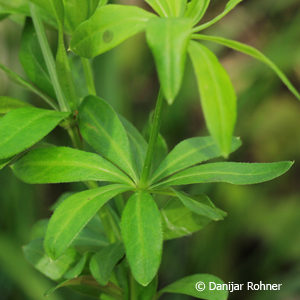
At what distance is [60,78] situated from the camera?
20.9 inches

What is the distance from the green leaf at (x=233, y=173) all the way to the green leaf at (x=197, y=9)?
0.50 feet

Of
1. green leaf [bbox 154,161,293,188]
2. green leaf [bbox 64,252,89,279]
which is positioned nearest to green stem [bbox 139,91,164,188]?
green leaf [bbox 154,161,293,188]

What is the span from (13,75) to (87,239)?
221mm

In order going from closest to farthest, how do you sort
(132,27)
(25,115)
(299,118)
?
1. (132,27)
2. (25,115)
3. (299,118)

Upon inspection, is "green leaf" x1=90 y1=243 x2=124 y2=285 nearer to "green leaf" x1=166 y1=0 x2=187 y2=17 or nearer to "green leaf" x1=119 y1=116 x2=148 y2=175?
"green leaf" x1=119 y1=116 x2=148 y2=175

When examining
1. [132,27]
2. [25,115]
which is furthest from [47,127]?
[132,27]

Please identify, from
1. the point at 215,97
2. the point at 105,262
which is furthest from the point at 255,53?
the point at 105,262

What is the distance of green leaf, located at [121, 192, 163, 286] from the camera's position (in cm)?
44

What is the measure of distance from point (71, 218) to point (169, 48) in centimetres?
20

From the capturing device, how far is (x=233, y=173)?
52 cm

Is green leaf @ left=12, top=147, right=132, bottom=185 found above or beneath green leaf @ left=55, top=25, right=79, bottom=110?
beneath

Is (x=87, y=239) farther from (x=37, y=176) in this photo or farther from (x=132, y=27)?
(x=132, y=27)

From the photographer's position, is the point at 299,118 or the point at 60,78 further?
the point at 299,118

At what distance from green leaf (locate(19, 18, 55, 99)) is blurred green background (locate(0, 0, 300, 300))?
933mm
